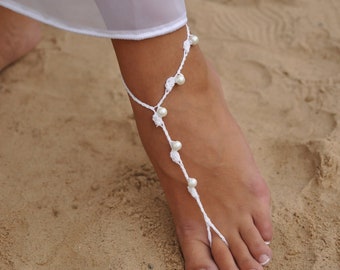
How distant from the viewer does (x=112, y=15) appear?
3.48 ft

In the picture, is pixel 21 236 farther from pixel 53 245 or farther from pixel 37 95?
pixel 37 95

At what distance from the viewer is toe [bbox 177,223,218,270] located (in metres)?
1.18

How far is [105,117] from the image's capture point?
1.59m

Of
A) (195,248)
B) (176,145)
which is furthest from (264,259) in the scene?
(176,145)

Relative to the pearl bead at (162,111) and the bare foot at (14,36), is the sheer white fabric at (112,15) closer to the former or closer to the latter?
the pearl bead at (162,111)

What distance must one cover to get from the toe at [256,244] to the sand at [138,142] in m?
0.04

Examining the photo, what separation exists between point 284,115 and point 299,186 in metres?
0.27

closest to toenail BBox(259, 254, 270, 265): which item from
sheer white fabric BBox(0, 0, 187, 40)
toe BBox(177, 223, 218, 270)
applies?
toe BBox(177, 223, 218, 270)

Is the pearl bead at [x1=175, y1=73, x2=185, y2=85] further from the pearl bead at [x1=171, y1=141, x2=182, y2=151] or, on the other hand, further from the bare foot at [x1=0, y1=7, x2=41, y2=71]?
the bare foot at [x1=0, y1=7, x2=41, y2=71]

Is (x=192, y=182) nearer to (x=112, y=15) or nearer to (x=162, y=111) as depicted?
(x=162, y=111)

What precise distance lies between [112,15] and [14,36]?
32.1 inches

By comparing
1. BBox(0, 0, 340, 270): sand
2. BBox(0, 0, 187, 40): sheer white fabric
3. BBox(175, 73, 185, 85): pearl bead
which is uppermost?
BBox(0, 0, 187, 40): sheer white fabric

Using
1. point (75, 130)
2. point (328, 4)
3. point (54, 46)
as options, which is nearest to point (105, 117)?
point (75, 130)

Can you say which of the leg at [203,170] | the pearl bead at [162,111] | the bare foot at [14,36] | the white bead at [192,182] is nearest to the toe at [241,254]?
the leg at [203,170]
